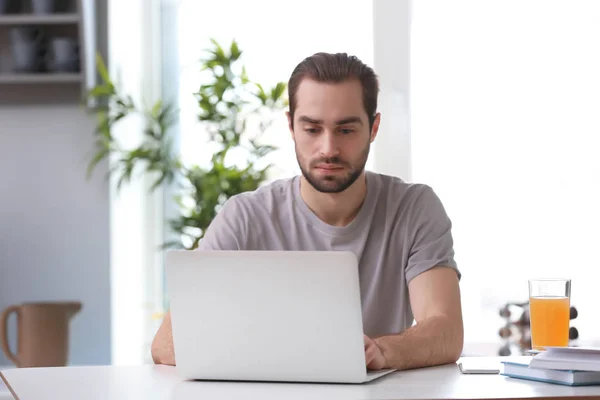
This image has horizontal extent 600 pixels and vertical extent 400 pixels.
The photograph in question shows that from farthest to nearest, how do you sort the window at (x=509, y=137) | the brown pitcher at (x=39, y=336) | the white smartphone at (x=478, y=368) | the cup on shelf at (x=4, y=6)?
the window at (x=509, y=137)
the cup on shelf at (x=4, y=6)
the brown pitcher at (x=39, y=336)
the white smartphone at (x=478, y=368)

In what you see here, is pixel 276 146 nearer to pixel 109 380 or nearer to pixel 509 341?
pixel 509 341

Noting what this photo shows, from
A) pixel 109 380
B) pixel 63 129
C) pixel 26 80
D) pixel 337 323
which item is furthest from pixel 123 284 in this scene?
pixel 337 323

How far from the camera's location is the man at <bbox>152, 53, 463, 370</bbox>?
203 centimetres

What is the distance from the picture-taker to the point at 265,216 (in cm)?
212

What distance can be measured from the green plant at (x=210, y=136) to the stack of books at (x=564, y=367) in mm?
1706

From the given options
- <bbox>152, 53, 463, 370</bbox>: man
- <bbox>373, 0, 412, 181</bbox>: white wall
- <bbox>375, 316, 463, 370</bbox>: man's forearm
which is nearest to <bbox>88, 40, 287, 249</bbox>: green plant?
<bbox>373, 0, 412, 181</bbox>: white wall

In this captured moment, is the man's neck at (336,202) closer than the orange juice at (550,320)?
No

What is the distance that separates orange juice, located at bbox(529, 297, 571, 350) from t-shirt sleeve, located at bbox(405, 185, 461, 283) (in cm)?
27

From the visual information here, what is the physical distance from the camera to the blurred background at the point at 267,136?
303 cm

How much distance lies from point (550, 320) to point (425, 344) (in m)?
0.26

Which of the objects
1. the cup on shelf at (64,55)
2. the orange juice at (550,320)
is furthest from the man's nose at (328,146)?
the cup on shelf at (64,55)

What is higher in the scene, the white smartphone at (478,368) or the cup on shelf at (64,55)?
the cup on shelf at (64,55)

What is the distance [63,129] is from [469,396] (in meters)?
2.11

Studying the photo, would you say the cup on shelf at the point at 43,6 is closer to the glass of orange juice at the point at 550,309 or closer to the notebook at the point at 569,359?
the glass of orange juice at the point at 550,309
